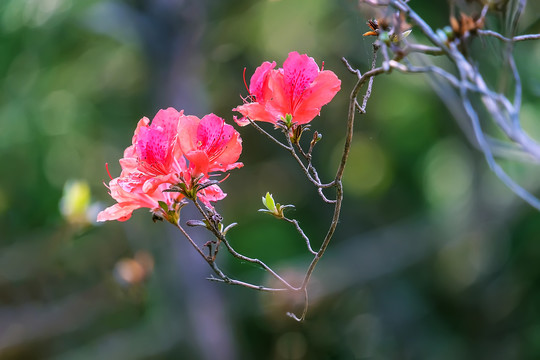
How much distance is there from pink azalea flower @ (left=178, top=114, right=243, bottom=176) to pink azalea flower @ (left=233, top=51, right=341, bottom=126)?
0.16 ft

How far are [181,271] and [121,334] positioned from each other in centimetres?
96

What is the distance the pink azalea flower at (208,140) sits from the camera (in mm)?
1127

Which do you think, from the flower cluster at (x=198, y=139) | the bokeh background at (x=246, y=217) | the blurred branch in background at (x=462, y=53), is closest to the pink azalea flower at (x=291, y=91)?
the flower cluster at (x=198, y=139)

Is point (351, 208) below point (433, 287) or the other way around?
the other way around

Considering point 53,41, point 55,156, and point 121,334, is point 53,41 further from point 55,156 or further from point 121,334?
point 121,334

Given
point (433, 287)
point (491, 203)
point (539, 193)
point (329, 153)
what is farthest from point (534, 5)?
point (433, 287)

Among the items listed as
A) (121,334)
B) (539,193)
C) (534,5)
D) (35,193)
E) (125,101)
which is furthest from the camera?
(125,101)

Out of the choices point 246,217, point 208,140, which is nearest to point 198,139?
point 208,140

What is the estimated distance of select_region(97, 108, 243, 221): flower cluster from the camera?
1.10 metres

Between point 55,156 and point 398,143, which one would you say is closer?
point 55,156

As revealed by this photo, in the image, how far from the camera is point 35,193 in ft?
16.4

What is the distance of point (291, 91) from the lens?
1165 millimetres

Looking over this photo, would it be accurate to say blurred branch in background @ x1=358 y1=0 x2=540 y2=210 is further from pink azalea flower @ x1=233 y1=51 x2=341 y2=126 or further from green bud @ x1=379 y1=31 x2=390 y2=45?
pink azalea flower @ x1=233 y1=51 x2=341 y2=126

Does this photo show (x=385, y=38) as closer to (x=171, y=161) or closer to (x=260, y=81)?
(x=260, y=81)
